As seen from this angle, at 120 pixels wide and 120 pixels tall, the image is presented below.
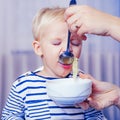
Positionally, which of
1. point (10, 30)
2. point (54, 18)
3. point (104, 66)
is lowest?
point (104, 66)

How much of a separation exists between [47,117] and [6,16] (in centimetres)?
67

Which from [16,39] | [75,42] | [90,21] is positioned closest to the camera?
[90,21]

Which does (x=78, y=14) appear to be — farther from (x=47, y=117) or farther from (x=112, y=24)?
(x=47, y=117)

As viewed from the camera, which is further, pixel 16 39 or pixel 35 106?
pixel 16 39

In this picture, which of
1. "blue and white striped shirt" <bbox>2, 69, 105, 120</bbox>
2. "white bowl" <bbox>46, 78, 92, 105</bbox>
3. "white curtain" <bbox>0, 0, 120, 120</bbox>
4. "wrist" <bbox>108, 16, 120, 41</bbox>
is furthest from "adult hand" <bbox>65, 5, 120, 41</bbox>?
"white curtain" <bbox>0, 0, 120, 120</bbox>

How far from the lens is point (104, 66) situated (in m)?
1.73

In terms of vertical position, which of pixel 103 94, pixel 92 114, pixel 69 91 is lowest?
pixel 92 114

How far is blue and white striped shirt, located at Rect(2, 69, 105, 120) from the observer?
113 cm

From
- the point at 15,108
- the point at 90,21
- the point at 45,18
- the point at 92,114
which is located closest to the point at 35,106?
the point at 15,108

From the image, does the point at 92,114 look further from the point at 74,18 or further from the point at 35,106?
the point at 74,18

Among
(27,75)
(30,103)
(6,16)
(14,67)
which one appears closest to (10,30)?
(6,16)

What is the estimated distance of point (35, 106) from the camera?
1145mm

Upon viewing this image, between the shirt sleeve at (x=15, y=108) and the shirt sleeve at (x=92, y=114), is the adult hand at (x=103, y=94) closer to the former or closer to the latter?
the shirt sleeve at (x=92, y=114)

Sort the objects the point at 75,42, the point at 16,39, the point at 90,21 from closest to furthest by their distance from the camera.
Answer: the point at 90,21 → the point at 75,42 → the point at 16,39
